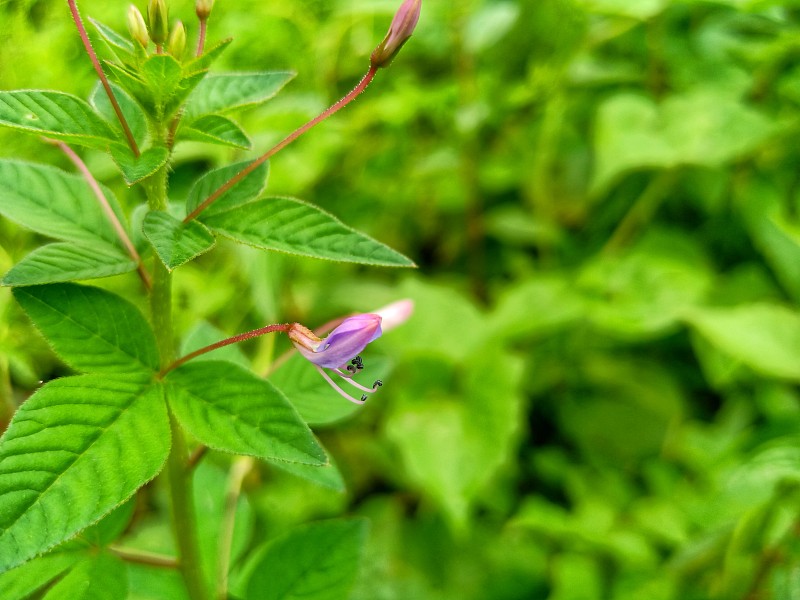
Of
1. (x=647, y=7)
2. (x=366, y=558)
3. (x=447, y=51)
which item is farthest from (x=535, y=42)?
(x=366, y=558)

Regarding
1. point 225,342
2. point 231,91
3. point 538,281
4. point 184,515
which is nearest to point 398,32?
point 231,91

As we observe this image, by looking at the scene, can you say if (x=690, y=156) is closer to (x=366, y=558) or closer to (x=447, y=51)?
(x=447, y=51)

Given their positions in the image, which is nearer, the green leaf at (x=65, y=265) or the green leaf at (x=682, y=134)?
the green leaf at (x=65, y=265)

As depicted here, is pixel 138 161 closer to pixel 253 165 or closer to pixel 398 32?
pixel 253 165

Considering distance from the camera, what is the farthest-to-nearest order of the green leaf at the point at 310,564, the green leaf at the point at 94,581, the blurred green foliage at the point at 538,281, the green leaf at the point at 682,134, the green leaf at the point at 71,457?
the green leaf at the point at 682,134 < the blurred green foliage at the point at 538,281 < the green leaf at the point at 310,564 < the green leaf at the point at 94,581 < the green leaf at the point at 71,457

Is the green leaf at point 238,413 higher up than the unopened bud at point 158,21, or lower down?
lower down

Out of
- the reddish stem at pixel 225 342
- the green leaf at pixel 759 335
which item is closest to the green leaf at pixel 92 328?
the reddish stem at pixel 225 342

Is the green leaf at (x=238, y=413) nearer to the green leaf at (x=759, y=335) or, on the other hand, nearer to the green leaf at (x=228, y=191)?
the green leaf at (x=228, y=191)

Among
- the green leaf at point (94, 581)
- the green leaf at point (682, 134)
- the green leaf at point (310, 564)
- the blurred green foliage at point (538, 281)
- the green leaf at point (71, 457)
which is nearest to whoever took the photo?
the green leaf at point (71, 457)

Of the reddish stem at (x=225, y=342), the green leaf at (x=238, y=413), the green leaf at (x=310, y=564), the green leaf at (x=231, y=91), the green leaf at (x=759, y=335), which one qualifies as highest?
the green leaf at (x=231, y=91)
